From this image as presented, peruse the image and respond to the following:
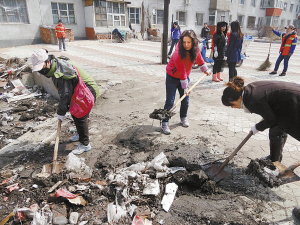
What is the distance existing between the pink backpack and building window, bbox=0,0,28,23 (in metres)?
14.9

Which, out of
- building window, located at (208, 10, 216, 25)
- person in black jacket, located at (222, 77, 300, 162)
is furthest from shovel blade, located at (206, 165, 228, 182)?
building window, located at (208, 10, 216, 25)

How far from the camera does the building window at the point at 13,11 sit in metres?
14.0

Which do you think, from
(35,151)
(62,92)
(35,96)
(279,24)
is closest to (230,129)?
(62,92)

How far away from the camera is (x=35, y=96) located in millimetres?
6340

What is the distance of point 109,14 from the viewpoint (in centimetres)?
1850

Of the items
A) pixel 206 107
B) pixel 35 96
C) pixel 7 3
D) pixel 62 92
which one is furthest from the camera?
pixel 7 3

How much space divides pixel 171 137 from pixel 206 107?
1680 millimetres

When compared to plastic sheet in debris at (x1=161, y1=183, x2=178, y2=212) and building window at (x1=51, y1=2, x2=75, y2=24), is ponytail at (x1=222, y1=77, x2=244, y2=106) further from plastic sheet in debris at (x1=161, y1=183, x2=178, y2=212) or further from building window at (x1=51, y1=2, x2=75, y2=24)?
building window at (x1=51, y1=2, x2=75, y2=24)

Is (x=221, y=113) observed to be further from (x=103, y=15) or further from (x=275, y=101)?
(x=103, y=15)

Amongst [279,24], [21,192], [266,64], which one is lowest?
[21,192]

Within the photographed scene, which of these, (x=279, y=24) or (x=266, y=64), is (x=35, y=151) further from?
(x=279, y=24)

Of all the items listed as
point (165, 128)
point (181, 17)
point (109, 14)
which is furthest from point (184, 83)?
point (181, 17)

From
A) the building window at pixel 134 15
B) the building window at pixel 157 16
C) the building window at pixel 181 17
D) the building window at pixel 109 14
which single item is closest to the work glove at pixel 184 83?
the building window at pixel 109 14

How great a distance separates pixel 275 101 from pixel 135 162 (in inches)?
78.1
